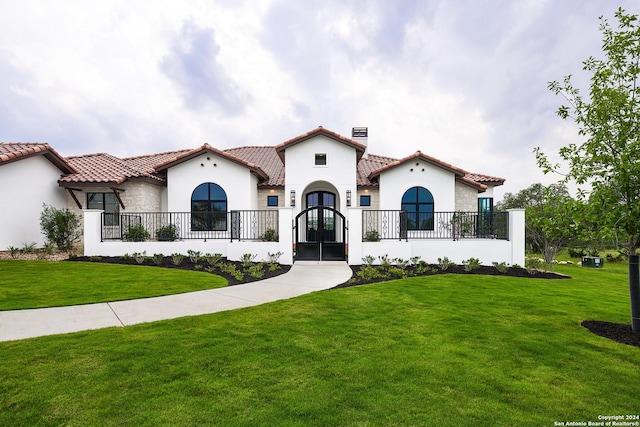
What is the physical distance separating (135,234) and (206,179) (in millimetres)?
4269

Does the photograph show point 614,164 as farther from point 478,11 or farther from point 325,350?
point 478,11

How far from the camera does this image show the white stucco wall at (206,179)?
16.2 metres

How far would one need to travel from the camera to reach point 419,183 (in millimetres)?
16438

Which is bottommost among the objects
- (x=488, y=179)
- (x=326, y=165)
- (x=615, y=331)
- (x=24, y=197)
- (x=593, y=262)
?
(x=593, y=262)

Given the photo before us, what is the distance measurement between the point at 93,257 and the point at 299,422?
46.2 feet

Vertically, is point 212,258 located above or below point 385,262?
above

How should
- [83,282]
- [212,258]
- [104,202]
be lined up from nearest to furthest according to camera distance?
[83,282]
[212,258]
[104,202]

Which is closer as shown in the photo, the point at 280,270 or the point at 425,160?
the point at 280,270

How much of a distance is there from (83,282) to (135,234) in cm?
Answer: 589

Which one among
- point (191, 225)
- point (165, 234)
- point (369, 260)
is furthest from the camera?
point (191, 225)

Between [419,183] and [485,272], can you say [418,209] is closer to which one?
[419,183]

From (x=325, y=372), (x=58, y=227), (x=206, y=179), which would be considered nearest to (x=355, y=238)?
(x=206, y=179)

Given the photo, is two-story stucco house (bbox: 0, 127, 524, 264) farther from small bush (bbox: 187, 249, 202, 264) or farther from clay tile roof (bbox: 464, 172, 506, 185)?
small bush (bbox: 187, 249, 202, 264)

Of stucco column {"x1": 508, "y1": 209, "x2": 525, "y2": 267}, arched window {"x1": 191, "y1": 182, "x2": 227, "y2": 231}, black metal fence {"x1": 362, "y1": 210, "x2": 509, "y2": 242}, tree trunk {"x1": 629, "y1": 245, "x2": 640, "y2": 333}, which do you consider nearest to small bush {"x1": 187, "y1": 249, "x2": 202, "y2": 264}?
arched window {"x1": 191, "y1": 182, "x2": 227, "y2": 231}
